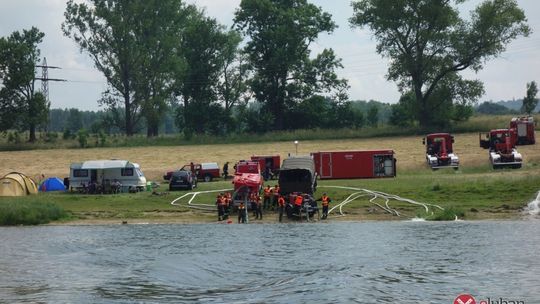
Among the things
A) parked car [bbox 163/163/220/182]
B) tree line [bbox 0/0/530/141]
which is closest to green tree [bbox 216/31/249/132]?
tree line [bbox 0/0/530/141]

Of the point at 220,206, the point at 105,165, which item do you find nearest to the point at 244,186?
the point at 220,206

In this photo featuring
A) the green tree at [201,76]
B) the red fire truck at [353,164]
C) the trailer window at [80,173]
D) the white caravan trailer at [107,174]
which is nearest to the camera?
the white caravan trailer at [107,174]

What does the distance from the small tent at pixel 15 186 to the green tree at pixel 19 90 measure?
39847 mm

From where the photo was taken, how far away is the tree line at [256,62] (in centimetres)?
10350

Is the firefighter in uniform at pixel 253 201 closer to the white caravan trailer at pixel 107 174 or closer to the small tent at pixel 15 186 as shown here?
the white caravan trailer at pixel 107 174

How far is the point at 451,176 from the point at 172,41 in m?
60.7

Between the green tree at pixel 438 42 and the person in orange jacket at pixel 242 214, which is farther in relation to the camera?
the green tree at pixel 438 42

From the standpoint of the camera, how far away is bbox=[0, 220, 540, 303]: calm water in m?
30.0

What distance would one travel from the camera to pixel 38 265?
38.2 m

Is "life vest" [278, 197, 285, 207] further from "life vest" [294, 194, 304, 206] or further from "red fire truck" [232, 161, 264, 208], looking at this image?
"red fire truck" [232, 161, 264, 208]

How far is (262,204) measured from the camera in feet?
195

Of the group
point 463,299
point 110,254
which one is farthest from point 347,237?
point 463,299

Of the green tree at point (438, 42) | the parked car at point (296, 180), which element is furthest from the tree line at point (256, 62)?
the parked car at point (296, 180)

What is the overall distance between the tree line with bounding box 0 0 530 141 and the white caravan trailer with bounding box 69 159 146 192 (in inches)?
1585
